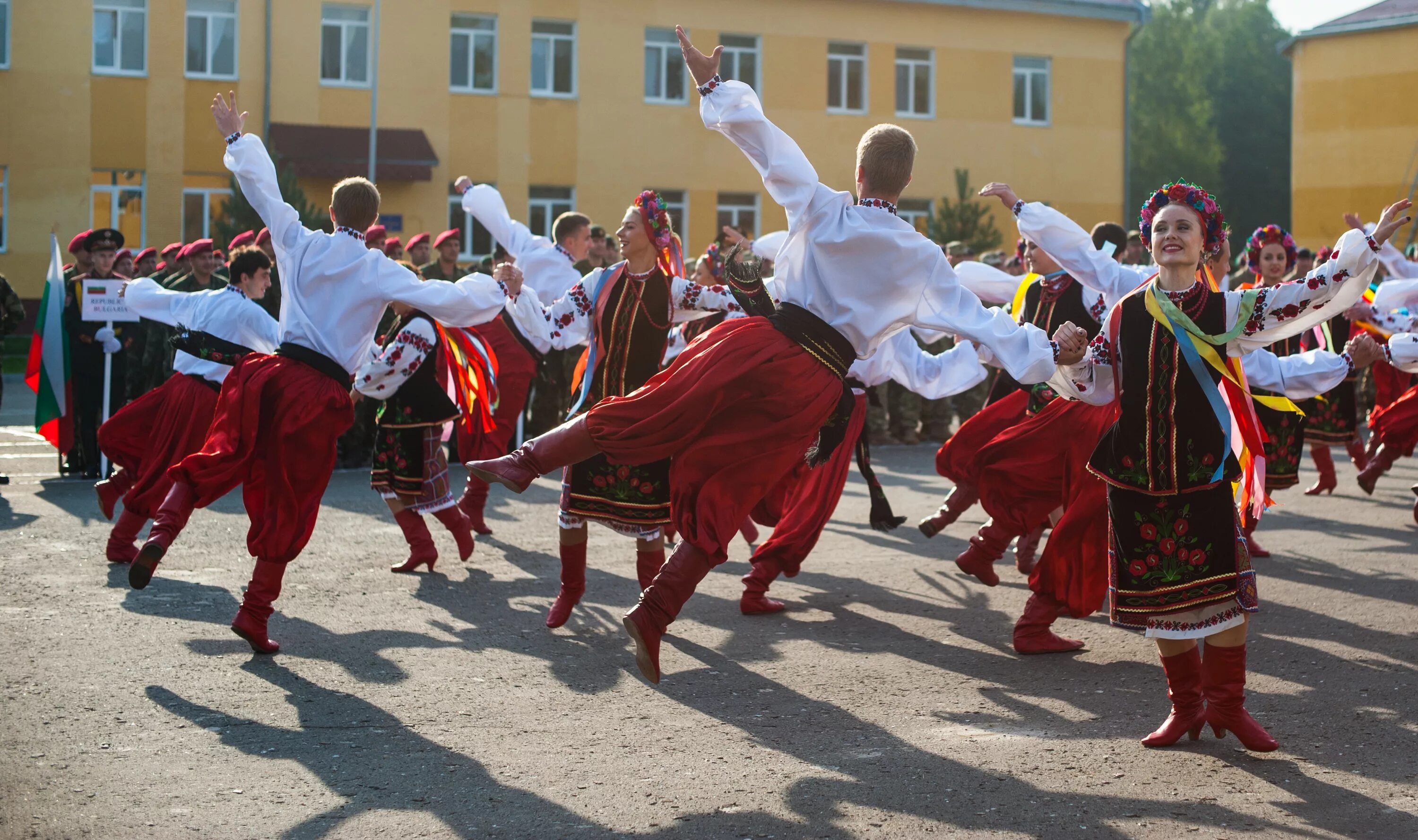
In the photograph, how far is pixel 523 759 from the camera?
4.58 metres

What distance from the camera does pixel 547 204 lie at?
2645 cm

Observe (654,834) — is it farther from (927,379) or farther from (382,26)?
(382,26)

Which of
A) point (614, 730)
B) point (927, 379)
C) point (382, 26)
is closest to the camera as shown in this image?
point (614, 730)

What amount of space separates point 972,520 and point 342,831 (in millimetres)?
6788

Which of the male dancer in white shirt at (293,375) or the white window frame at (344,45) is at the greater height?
the white window frame at (344,45)

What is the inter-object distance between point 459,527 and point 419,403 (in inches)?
28.6

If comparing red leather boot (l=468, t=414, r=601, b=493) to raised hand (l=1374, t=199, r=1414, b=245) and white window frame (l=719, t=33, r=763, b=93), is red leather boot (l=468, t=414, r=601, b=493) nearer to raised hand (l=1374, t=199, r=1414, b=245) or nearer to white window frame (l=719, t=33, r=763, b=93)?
raised hand (l=1374, t=199, r=1414, b=245)

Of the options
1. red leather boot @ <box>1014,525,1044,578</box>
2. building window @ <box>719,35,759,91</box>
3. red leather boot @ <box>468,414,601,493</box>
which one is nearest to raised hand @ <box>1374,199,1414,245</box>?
red leather boot @ <box>468,414,601,493</box>

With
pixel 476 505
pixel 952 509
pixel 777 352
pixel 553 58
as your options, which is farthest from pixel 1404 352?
pixel 553 58

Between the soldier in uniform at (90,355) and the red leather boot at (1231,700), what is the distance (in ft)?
30.5

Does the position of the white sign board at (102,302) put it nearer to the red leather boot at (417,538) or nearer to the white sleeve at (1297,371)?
the red leather boot at (417,538)

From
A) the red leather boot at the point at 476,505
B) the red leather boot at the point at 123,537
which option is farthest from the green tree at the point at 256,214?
the red leather boot at the point at 123,537

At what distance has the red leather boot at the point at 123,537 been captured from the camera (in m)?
7.67

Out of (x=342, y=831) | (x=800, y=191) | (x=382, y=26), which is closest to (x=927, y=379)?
(x=800, y=191)
